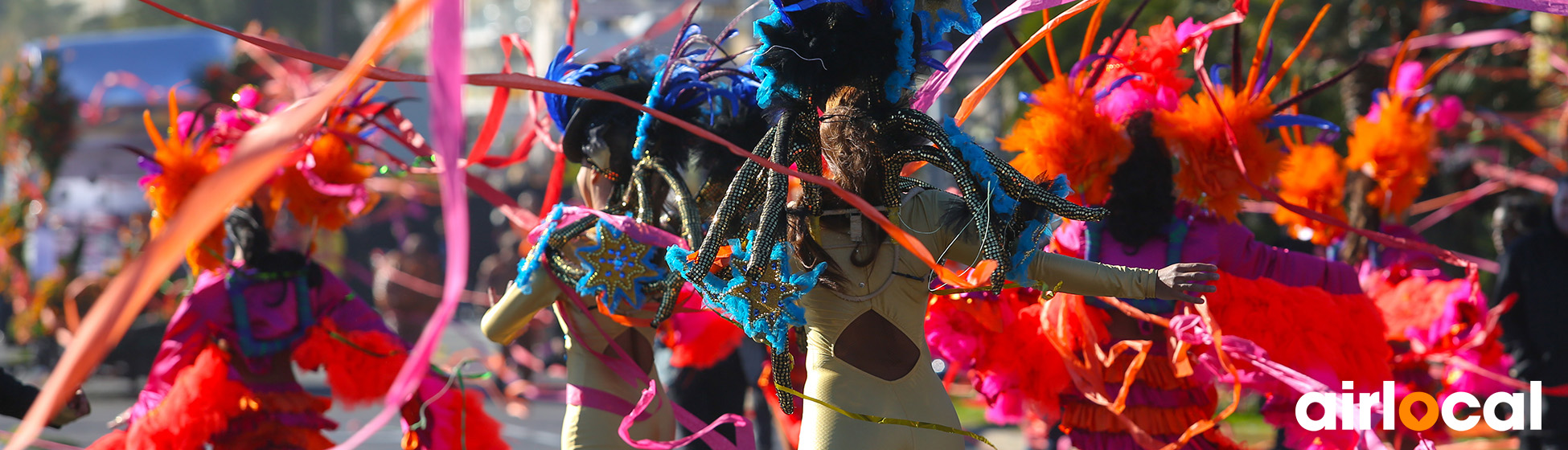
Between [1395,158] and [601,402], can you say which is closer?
[601,402]

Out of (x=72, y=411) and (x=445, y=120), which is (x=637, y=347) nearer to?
(x=72, y=411)

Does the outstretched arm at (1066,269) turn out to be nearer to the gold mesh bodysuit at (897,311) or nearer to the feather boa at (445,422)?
the gold mesh bodysuit at (897,311)

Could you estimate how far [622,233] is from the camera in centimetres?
362

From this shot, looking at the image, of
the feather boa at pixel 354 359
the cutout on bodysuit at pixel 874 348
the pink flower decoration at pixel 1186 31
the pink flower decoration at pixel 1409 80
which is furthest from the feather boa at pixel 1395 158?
the feather boa at pixel 354 359

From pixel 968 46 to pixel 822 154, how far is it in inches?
24.6

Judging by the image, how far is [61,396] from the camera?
158cm

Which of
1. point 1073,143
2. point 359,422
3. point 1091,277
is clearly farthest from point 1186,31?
point 359,422

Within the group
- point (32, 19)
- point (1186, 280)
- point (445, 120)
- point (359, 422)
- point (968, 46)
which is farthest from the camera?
point (32, 19)

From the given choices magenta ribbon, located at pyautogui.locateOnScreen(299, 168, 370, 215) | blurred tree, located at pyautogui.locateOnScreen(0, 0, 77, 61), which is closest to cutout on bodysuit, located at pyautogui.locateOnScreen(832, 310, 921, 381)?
magenta ribbon, located at pyautogui.locateOnScreen(299, 168, 370, 215)

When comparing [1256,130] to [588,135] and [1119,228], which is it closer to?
[1119,228]

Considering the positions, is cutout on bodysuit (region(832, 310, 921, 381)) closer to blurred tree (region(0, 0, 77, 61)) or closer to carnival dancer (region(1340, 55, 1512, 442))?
carnival dancer (region(1340, 55, 1512, 442))

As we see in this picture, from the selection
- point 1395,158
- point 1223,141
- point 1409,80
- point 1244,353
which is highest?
point 1409,80

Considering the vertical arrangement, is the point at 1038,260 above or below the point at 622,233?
below

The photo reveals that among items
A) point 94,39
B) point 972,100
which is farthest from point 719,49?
point 94,39
